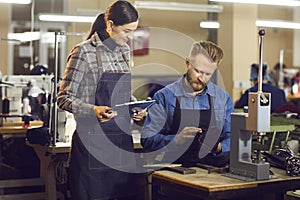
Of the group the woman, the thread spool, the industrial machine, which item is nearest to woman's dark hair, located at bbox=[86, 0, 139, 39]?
the woman

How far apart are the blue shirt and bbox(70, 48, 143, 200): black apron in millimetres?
172

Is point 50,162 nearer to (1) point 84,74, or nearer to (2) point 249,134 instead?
(1) point 84,74

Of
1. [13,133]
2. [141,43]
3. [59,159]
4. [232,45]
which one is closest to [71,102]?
[59,159]

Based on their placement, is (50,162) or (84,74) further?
(50,162)

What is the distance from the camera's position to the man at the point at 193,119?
291 cm

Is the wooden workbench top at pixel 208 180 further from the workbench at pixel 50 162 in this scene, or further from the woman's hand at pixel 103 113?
the workbench at pixel 50 162

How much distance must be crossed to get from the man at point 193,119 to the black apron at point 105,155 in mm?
168

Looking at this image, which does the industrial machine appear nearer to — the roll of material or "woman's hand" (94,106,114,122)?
"woman's hand" (94,106,114,122)

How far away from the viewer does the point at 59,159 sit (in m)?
3.75

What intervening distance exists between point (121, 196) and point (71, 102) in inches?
24.7

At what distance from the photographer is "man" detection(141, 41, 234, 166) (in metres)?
2.91

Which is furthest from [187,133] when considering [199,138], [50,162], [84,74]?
[50,162]

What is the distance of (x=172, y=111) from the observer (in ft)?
10.2

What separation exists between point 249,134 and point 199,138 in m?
0.32
